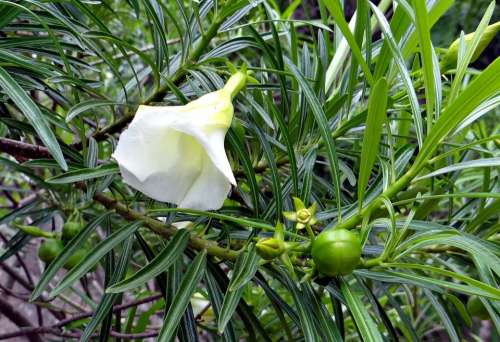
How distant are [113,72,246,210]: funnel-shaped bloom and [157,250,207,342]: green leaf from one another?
10 centimetres

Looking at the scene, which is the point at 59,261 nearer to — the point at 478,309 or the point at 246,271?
the point at 246,271

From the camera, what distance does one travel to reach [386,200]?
0.47m

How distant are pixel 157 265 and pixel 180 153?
0.43 ft

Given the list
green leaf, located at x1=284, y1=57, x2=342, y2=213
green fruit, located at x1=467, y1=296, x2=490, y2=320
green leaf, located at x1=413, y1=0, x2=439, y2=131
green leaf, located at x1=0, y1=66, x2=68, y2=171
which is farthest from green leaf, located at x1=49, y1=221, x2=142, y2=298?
green fruit, located at x1=467, y1=296, x2=490, y2=320

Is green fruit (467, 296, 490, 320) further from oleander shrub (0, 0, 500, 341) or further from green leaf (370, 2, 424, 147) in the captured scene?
green leaf (370, 2, 424, 147)

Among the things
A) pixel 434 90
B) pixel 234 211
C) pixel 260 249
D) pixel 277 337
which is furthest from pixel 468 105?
pixel 277 337

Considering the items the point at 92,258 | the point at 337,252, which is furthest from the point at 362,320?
the point at 92,258

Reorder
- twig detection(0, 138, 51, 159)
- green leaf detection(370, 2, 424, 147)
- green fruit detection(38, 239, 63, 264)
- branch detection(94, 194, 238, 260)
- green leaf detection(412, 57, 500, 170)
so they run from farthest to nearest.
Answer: green fruit detection(38, 239, 63, 264) < twig detection(0, 138, 51, 159) < branch detection(94, 194, 238, 260) < green leaf detection(370, 2, 424, 147) < green leaf detection(412, 57, 500, 170)

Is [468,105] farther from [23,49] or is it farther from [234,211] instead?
[23,49]

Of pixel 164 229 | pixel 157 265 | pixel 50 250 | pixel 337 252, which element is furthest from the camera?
pixel 50 250

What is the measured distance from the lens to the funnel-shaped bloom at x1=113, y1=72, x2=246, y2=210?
0.46 metres

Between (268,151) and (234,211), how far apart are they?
0.38ft

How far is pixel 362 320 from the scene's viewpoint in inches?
17.7

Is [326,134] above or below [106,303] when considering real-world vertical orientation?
above
